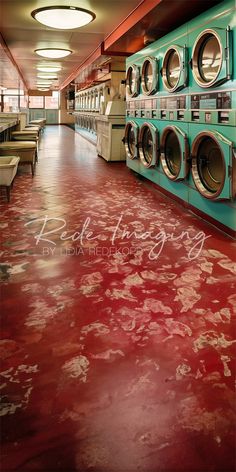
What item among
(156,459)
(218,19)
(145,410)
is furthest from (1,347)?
(218,19)

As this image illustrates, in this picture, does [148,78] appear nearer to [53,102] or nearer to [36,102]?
[53,102]

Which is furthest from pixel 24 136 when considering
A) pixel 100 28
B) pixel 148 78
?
pixel 148 78

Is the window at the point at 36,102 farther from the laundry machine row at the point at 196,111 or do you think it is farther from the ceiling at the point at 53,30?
the laundry machine row at the point at 196,111

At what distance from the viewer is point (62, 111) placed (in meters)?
27.2

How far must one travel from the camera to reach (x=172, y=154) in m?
5.27

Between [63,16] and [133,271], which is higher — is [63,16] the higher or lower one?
the higher one

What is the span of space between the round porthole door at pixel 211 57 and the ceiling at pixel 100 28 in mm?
737

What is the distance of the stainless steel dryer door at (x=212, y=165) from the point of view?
3.54m

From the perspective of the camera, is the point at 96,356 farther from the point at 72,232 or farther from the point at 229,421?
the point at 72,232

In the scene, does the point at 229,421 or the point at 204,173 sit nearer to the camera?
the point at 229,421

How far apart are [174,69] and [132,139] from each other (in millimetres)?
2194

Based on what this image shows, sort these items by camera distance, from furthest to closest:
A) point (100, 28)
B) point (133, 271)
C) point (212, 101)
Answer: point (100, 28)
point (212, 101)
point (133, 271)

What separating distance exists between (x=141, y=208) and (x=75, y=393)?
3.41m

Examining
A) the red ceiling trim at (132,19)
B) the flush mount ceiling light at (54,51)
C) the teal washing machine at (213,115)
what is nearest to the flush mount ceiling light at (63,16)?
the red ceiling trim at (132,19)
